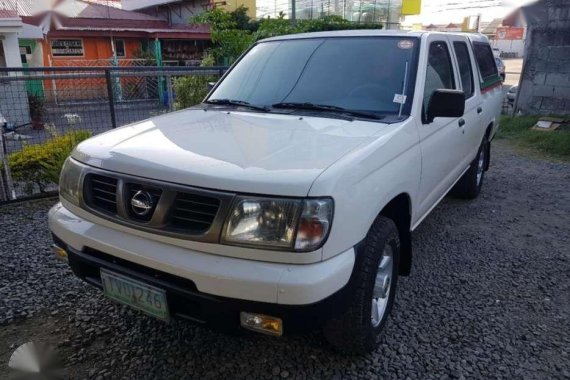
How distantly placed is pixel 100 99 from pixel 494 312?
5.02 m

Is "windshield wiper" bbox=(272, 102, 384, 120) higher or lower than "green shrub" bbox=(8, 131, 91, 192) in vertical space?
higher

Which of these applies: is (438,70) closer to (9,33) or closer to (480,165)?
(480,165)

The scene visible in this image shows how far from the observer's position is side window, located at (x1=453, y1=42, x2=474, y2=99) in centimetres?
409

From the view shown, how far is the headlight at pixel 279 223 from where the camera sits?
1876 millimetres

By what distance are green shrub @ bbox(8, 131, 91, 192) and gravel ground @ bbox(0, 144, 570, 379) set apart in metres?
0.95

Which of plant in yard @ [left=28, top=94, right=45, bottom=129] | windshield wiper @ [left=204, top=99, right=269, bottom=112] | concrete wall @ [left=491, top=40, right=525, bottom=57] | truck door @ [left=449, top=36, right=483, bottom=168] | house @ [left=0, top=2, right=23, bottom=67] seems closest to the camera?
windshield wiper @ [left=204, top=99, right=269, bottom=112]

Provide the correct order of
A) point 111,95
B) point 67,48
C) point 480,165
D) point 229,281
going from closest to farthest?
point 229,281 < point 480,165 < point 111,95 < point 67,48

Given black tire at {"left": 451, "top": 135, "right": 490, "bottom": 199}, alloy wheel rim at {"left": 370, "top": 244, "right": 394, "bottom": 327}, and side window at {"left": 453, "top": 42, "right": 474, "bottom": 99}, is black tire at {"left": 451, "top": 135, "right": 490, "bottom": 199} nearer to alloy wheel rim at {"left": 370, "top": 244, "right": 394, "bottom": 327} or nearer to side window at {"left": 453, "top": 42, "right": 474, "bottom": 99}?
side window at {"left": 453, "top": 42, "right": 474, "bottom": 99}

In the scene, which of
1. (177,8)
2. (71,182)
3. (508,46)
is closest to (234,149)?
(71,182)

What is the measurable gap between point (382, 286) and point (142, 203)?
4.54 feet

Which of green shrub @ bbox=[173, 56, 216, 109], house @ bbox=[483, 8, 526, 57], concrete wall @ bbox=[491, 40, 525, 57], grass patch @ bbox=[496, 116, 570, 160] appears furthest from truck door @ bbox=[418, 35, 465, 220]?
concrete wall @ bbox=[491, 40, 525, 57]

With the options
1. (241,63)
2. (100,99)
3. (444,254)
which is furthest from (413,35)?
(100,99)

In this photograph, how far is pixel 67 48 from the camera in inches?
862

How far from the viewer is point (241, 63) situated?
3795mm
